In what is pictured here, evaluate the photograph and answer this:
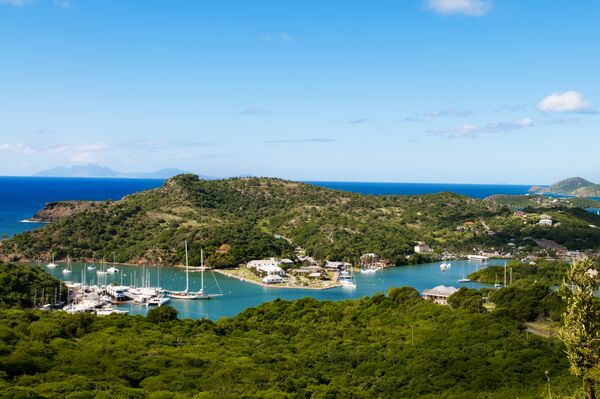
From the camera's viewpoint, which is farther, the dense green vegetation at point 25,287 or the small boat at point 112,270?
the small boat at point 112,270

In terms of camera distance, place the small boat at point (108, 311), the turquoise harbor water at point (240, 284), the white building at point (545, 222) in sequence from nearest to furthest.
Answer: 1. the small boat at point (108, 311)
2. the turquoise harbor water at point (240, 284)
3. the white building at point (545, 222)

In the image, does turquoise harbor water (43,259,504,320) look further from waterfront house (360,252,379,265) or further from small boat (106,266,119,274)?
waterfront house (360,252,379,265)

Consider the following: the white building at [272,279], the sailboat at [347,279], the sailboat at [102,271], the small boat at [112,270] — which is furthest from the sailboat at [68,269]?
the sailboat at [347,279]

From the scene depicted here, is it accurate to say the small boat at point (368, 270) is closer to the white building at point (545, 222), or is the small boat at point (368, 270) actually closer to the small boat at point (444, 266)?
the small boat at point (444, 266)

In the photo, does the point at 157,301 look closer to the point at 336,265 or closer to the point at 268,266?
the point at 268,266

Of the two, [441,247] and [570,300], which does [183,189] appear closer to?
[441,247]

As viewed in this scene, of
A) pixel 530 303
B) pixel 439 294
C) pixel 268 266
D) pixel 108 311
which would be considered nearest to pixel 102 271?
pixel 268 266

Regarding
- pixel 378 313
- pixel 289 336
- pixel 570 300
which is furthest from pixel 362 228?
pixel 570 300
